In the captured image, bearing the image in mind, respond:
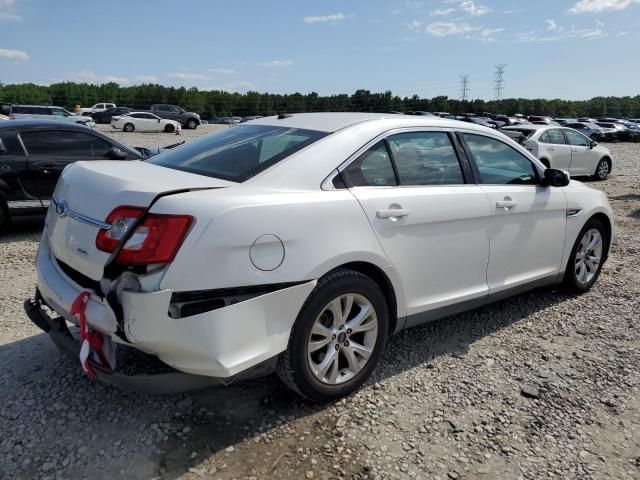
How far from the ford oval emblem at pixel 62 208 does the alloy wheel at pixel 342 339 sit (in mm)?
1453

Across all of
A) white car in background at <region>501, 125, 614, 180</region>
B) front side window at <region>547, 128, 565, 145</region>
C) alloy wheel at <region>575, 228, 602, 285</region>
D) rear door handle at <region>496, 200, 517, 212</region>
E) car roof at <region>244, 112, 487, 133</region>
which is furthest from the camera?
front side window at <region>547, 128, 565, 145</region>

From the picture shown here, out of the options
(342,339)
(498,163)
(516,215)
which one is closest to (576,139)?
(498,163)

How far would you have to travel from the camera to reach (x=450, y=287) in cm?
361

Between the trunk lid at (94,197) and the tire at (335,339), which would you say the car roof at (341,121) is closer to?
the trunk lid at (94,197)

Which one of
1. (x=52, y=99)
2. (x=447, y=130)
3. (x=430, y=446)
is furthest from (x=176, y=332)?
(x=52, y=99)

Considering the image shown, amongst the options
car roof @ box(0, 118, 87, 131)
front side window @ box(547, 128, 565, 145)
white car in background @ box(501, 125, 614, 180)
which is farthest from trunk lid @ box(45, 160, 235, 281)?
front side window @ box(547, 128, 565, 145)

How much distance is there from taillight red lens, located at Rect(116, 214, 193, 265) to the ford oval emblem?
695 millimetres

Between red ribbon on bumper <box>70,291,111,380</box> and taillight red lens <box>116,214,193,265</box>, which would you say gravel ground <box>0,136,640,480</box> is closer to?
red ribbon on bumper <box>70,291,111,380</box>

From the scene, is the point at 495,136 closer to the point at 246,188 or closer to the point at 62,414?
the point at 246,188

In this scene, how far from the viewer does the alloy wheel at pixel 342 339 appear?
9.62 feet

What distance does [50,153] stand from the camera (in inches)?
270

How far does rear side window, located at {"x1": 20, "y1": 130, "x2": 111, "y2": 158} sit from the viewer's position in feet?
22.2

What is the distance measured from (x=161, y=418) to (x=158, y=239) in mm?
1121

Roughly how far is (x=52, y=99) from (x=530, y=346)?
242 ft
